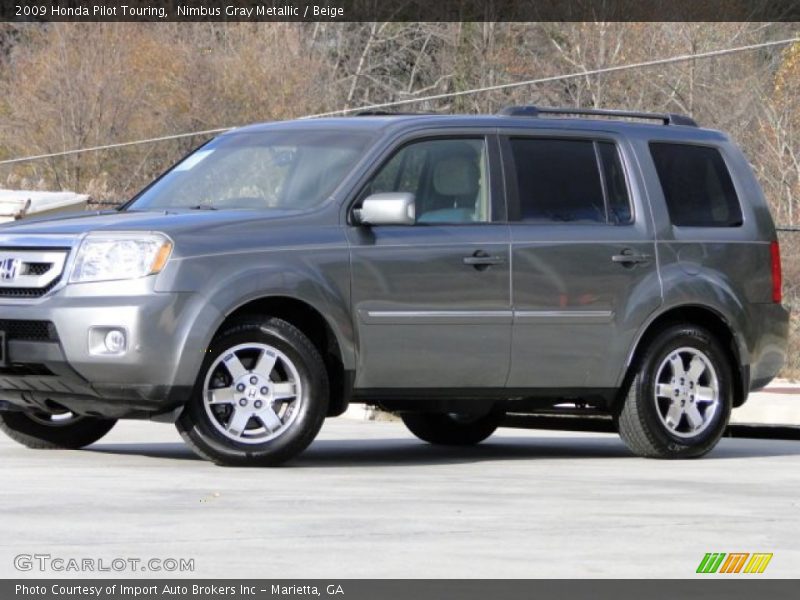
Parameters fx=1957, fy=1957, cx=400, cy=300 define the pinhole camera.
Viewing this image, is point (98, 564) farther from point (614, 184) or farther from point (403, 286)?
point (614, 184)

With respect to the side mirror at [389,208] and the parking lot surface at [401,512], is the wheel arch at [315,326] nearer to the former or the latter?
the parking lot surface at [401,512]

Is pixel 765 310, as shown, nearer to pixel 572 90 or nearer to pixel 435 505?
pixel 435 505

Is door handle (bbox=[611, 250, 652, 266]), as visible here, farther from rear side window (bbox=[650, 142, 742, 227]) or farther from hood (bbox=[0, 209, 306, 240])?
hood (bbox=[0, 209, 306, 240])

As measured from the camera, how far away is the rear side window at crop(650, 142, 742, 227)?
39.6ft

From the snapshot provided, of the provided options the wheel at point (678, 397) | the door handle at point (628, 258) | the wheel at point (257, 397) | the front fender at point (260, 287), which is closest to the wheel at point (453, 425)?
the wheel at point (678, 397)

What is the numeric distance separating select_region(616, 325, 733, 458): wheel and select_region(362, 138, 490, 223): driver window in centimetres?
145

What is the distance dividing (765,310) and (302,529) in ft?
17.4

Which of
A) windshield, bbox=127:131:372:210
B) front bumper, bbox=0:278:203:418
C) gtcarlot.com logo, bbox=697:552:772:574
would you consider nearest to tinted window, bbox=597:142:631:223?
windshield, bbox=127:131:372:210

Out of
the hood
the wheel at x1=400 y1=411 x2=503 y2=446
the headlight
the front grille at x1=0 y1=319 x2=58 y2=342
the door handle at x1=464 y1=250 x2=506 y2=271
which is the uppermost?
the hood

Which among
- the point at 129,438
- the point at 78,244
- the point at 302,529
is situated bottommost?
the point at 129,438

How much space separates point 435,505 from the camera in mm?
8781

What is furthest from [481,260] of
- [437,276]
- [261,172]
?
[261,172]

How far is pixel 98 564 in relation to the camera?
261 inches

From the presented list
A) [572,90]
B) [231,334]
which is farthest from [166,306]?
[572,90]
